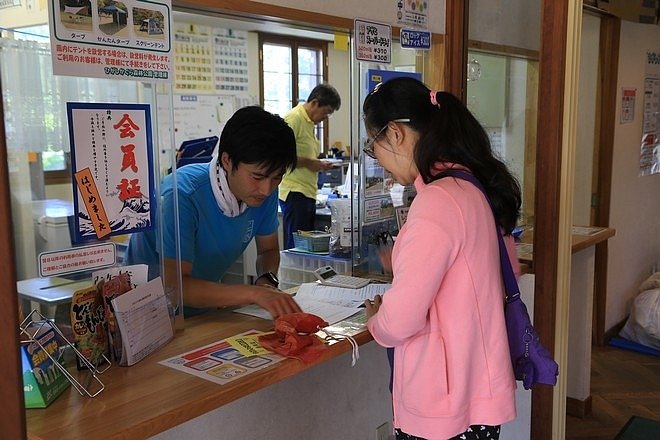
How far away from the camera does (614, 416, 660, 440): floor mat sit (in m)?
3.04

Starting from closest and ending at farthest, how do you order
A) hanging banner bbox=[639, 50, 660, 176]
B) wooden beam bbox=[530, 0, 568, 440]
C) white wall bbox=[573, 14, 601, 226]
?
1. wooden beam bbox=[530, 0, 568, 440]
2. white wall bbox=[573, 14, 601, 226]
3. hanging banner bbox=[639, 50, 660, 176]

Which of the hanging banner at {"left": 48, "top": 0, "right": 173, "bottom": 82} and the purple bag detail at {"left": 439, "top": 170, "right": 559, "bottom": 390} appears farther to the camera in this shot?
the purple bag detail at {"left": 439, "top": 170, "right": 559, "bottom": 390}

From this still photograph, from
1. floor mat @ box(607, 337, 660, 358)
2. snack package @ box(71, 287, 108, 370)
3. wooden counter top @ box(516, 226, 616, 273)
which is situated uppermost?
snack package @ box(71, 287, 108, 370)

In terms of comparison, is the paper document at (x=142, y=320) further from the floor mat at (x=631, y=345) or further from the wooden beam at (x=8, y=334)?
the floor mat at (x=631, y=345)

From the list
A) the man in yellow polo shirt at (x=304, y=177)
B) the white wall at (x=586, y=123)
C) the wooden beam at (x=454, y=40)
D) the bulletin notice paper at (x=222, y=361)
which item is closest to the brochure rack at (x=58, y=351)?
the bulletin notice paper at (x=222, y=361)

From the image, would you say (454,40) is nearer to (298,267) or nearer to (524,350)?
(298,267)

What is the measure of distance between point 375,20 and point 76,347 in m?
1.51

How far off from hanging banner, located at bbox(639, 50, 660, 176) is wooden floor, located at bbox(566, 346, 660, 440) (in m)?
1.35

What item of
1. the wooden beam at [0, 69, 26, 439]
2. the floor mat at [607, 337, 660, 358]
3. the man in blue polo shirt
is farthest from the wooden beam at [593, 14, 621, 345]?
the wooden beam at [0, 69, 26, 439]

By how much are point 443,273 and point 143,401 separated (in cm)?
65

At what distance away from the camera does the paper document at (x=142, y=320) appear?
146 cm

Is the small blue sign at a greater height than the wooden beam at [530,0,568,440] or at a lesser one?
greater

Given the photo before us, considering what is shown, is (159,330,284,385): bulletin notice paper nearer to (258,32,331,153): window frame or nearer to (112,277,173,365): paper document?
(112,277,173,365): paper document

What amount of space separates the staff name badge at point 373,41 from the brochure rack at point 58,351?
1369 mm
